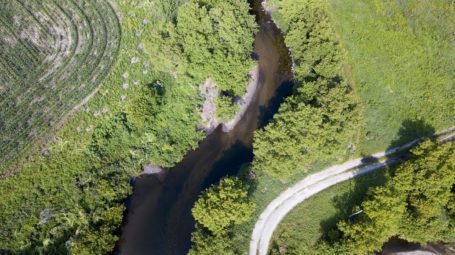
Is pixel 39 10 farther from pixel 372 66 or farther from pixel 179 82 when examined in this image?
pixel 372 66

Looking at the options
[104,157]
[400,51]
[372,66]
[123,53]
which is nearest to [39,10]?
[123,53]

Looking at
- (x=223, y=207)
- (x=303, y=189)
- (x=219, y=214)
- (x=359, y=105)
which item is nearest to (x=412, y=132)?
(x=359, y=105)

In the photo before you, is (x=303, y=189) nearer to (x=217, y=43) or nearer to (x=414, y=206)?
(x=414, y=206)

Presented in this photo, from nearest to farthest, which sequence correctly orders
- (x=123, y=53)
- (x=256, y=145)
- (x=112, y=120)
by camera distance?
(x=256, y=145) → (x=112, y=120) → (x=123, y=53)

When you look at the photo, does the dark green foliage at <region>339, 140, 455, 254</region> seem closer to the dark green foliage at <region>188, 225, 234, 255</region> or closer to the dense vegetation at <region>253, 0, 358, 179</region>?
the dense vegetation at <region>253, 0, 358, 179</region>

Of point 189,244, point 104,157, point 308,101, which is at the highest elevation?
point 308,101

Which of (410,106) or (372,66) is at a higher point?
(372,66)

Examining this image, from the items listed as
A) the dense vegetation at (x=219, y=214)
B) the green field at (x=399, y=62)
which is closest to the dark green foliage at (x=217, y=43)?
the dense vegetation at (x=219, y=214)
